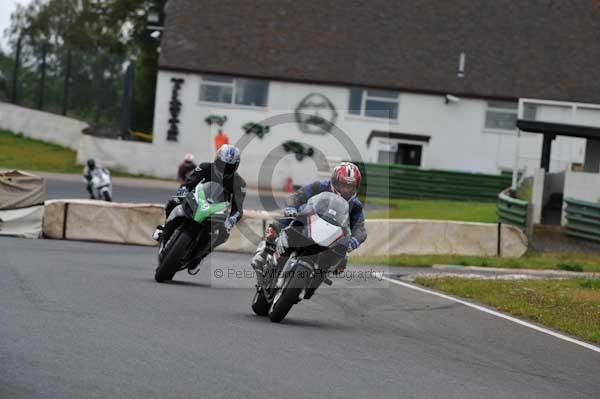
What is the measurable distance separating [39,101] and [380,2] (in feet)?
50.3

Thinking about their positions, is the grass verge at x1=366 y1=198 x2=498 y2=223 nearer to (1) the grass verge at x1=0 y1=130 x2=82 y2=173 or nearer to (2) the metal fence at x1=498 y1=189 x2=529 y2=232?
(2) the metal fence at x1=498 y1=189 x2=529 y2=232

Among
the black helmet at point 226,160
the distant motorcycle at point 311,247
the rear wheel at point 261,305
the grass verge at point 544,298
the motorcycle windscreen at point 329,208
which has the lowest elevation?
the grass verge at point 544,298

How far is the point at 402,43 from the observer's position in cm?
5031

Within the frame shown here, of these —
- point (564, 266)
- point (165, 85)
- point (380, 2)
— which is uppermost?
point (380, 2)

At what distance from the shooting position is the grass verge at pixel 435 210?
110 feet

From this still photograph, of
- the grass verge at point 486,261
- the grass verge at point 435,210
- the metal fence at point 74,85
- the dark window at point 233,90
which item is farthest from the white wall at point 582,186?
the metal fence at point 74,85

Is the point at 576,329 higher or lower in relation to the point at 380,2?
lower

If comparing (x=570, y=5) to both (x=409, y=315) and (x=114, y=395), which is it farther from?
(x=114, y=395)

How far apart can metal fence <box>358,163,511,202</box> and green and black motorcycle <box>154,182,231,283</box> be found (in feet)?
98.1

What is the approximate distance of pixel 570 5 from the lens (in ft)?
169

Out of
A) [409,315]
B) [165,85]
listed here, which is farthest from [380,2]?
[409,315]

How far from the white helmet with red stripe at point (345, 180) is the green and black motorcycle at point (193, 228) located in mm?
3171

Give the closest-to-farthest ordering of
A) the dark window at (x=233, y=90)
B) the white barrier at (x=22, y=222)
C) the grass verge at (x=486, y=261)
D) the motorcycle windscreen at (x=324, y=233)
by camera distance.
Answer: the motorcycle windscreen at (x=324, y=233) → the white barrier at (x=22, y=222) → the grass verge at (x=486, y=261) → the dark window at (x=233, y=90)

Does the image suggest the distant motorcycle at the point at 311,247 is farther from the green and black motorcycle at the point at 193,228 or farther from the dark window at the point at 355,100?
the dark window at the point at 355,100
